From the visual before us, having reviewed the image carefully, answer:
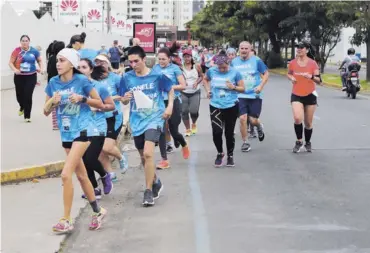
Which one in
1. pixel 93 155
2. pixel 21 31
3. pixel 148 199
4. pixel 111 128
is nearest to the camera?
pixel 93 155

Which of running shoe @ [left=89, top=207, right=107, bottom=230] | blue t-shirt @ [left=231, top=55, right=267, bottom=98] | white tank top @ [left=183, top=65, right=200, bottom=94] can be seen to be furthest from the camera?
white tank top @ [left=183, top=65, right=200, bottom=94]

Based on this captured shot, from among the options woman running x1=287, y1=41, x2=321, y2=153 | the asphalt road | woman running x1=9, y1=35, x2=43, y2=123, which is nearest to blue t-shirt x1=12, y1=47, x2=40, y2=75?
woman running x1=9, y1=35, x2=43, y2=123

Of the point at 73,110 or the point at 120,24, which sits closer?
the point at 73,110

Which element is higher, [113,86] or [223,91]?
[113,86]

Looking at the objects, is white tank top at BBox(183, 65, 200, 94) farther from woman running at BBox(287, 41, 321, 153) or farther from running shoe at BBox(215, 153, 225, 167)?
running shoe at BBox(215, 153, 225, 167)

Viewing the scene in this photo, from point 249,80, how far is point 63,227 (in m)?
5.62

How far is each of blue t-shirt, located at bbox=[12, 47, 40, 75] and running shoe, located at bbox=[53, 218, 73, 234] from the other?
818 cm

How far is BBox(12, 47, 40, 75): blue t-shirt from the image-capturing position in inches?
544

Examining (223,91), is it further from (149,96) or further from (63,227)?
(63,227)

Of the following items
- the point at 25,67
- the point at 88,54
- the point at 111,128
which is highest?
the point at 88,54

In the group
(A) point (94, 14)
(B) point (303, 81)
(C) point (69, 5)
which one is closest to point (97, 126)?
(B) point (303, 81)

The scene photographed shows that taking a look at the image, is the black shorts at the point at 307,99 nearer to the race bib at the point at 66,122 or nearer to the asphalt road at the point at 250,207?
the asphalt road at the point at 250,207

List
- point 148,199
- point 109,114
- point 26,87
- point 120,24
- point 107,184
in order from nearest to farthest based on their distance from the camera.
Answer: point 148,199 → point 107,184 → point 109,114 → point 26,87 → point 120,24

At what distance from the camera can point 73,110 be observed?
6.32 metres
